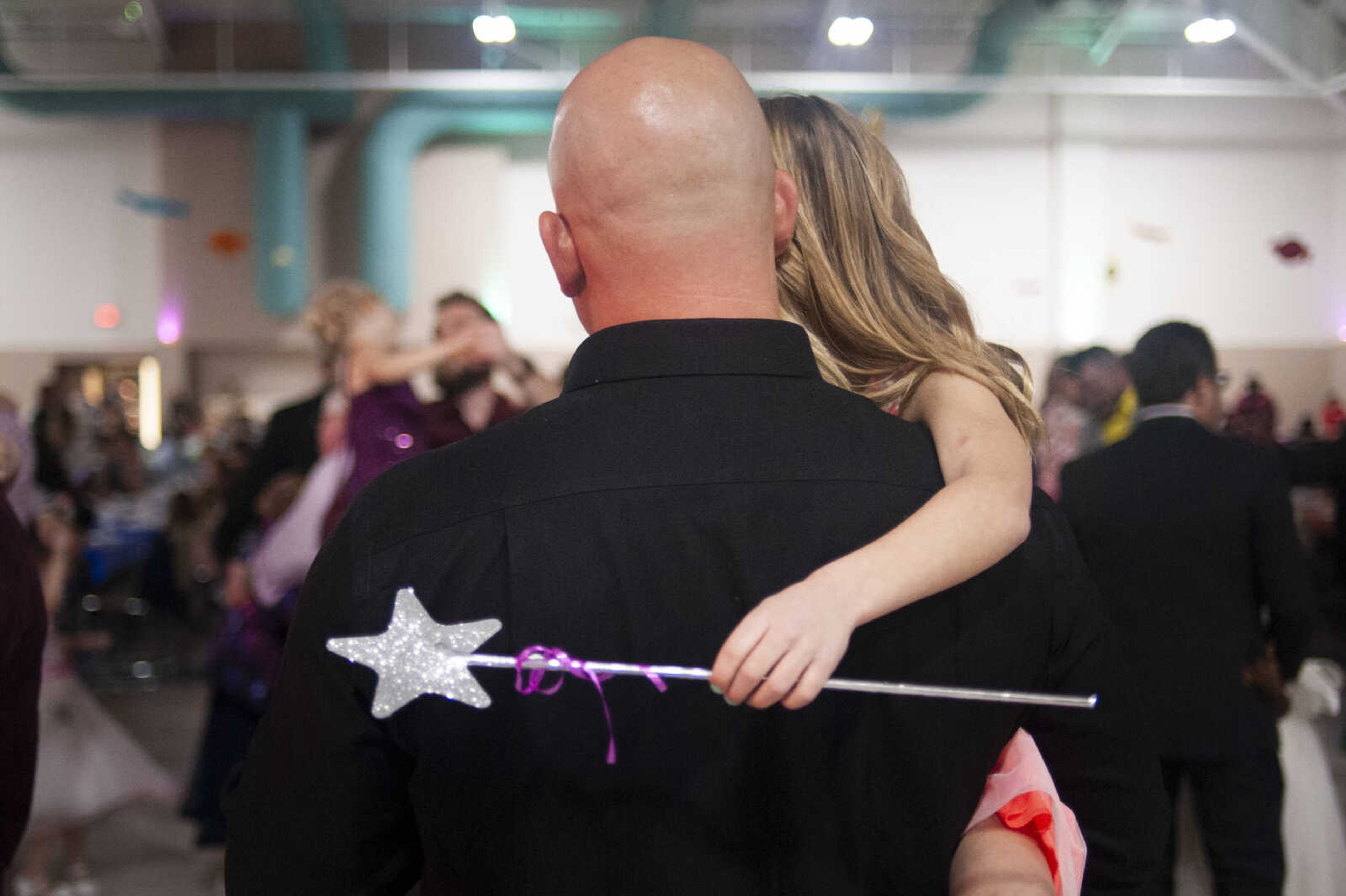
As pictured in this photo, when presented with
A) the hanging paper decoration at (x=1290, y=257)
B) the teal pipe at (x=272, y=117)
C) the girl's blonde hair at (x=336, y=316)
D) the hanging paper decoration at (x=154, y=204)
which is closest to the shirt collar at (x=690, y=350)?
the girl's blonde hair at (x=336, y=316)

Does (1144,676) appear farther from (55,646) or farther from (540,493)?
(55,646)

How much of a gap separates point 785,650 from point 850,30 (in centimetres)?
733

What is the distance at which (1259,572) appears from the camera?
228cm

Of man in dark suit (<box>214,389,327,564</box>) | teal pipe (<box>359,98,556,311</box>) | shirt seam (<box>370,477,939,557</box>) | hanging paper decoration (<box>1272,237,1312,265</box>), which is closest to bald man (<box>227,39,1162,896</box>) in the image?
shirt seam (<box>370,477,939,557</box>)

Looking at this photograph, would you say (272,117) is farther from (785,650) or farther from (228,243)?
(785,650)

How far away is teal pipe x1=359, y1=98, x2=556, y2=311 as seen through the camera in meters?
8.01

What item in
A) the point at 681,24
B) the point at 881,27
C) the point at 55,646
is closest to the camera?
the point at 55,646

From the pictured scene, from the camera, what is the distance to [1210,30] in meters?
7.62

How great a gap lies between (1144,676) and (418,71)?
7.28 meters

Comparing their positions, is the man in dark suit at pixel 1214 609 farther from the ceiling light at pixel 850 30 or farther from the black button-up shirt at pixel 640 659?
the ceiling light at pixel 850 30

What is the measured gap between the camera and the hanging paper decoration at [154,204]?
26.9 ft

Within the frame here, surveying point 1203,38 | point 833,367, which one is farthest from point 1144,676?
point 1203,38

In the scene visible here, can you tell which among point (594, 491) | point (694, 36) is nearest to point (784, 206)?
point (594, 491)

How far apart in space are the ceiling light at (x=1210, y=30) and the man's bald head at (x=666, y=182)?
7.69m
